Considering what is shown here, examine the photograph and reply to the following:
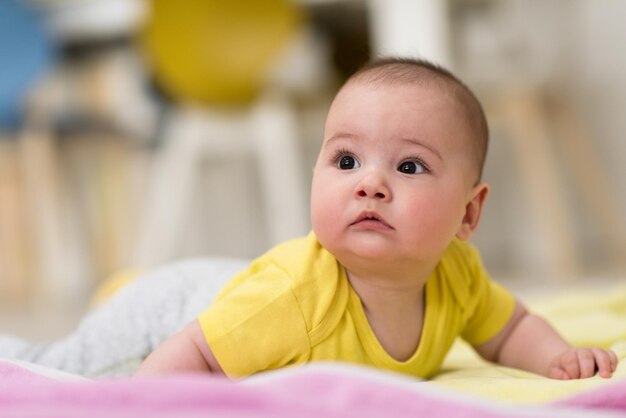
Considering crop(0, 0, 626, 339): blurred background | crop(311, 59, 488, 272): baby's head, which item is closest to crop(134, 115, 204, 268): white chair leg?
crop(0, 0, 626, 339): blurred background

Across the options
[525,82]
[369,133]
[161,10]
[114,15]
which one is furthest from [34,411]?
[114,15]

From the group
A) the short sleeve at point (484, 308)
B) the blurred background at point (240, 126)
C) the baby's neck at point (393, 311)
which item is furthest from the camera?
the blurred background at point (240, 126)

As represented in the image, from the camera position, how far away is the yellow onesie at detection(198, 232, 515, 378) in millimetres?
720

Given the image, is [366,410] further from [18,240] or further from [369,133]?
[18,240]

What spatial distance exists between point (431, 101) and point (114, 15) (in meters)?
2.20

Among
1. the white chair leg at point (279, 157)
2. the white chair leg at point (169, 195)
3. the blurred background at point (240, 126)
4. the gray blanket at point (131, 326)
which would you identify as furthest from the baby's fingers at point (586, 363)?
the white chair leg at point (169, 195)

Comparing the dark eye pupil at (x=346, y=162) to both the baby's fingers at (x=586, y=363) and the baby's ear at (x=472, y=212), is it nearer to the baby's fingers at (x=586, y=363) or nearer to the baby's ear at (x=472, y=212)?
the baby's ear at (x=472, y=212)

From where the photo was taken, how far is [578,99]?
270cm

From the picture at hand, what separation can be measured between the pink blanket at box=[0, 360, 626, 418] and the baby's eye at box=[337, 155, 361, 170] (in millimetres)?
229

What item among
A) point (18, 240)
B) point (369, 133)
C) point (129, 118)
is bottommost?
point (18, 240)

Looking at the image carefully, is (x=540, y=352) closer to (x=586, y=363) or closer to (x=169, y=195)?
(x=586, y=363)

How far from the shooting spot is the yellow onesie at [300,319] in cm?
72

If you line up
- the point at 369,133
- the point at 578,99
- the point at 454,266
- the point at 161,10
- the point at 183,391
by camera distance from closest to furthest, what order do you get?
1. the point at 183,391
2. the point at 369,133
3. the point at 454,266
4. the point at 161,10
5. the point at 578,99

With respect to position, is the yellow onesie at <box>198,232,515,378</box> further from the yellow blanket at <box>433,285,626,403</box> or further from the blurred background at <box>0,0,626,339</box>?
the blurred background at <box>0,0,626,339</box>
